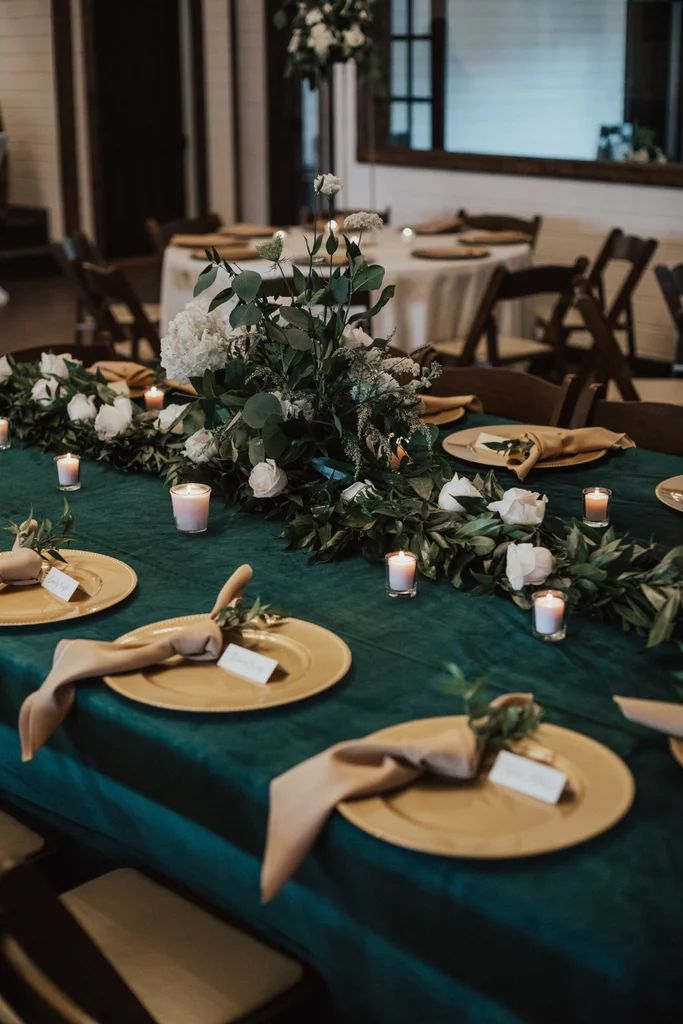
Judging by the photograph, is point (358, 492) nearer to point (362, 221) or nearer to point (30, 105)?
point (362, 221)

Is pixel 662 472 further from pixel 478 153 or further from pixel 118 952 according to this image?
pixel 478 153

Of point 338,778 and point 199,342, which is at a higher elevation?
point 199,342

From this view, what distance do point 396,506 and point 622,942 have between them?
1120 millimetres

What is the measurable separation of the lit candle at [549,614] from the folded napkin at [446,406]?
1304 mm

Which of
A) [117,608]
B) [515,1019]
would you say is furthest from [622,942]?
[117,608]

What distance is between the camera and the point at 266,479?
2322 millimetres

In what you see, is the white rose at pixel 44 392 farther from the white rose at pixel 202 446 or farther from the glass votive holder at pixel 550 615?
the glass votive holder at pixel 550 615

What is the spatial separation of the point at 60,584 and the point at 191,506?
35 cm

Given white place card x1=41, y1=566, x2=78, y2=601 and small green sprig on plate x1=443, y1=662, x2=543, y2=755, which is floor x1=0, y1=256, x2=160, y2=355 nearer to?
white place card x1=41, y1=566, x2=78, y2=601

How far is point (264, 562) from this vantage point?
2.17 meters

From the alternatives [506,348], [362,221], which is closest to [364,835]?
[362,221]

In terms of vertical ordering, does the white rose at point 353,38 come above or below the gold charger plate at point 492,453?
above

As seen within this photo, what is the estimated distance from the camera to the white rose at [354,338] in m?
2.31

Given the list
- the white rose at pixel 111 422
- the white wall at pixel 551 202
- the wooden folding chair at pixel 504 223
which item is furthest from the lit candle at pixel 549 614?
the white wall at pixel 551 202
